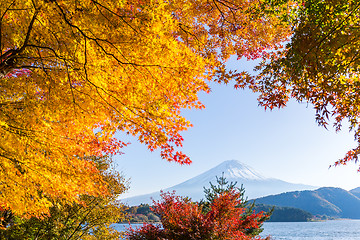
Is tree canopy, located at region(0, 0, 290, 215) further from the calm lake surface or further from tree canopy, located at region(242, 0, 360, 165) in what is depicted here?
the calm lake surface

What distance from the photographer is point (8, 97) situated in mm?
5254

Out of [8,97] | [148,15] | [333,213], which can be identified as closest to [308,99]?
[148,15]

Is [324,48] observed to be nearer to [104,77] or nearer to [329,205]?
[104,77]

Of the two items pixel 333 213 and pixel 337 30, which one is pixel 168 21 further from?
pixel 333 213

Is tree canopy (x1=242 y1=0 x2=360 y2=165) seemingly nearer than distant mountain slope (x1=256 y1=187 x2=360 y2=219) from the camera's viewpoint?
Yes

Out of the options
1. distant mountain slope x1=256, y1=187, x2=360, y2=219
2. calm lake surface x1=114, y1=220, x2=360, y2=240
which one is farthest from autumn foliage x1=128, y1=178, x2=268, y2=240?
distant mountain slope x1=256, y1=187, x2=360, y2=219

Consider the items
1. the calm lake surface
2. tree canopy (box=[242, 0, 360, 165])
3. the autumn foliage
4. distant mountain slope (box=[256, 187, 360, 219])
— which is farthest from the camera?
distant mountain slope (box=[256, 187, 360, 219])

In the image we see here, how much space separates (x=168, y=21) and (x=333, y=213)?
743 feet

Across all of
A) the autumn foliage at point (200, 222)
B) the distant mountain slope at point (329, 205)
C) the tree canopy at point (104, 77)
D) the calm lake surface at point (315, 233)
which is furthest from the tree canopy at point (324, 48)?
the distant mountain slope at point (329, 205)

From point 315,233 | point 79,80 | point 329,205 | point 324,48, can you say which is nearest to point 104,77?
point 79,80

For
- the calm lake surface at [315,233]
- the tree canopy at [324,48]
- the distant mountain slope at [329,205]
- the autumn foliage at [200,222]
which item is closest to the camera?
the tree canopy at [324,48]

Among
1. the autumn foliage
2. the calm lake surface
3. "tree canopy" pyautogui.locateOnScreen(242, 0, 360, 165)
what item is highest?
"tree canopy" pyautogui.locateOnScreen(242, 0, 360, 165)

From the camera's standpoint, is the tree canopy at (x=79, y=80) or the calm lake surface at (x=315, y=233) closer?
the tree canopy at (x=79, y=80)

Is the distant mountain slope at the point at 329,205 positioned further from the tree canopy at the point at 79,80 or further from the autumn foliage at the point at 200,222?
Answer: the tree canopy at the point at 79,80
